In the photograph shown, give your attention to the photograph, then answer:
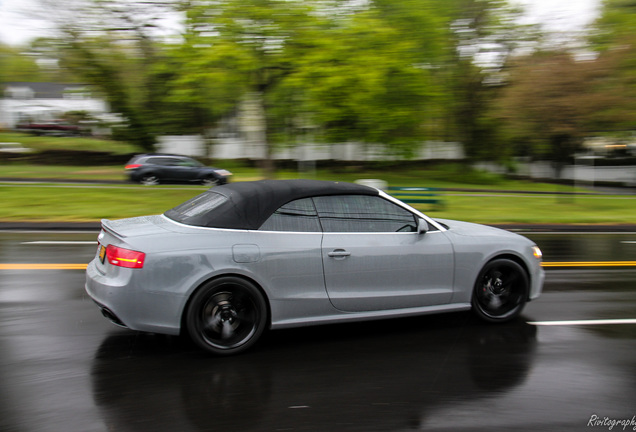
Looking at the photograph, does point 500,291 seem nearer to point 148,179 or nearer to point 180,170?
point 148,179

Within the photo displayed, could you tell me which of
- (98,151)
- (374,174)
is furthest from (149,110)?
(374,174)

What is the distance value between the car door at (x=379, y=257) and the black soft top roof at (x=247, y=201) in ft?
0.33

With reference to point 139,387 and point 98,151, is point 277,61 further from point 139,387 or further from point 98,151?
point 98,151

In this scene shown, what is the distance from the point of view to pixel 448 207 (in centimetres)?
1873

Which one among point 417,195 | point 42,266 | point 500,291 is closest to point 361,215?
point 500,291

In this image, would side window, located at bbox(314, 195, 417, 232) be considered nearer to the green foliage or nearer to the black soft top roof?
the black soft top roof

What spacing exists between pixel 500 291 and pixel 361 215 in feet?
5.63

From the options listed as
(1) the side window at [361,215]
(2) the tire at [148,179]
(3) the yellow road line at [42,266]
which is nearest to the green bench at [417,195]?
(3) the yellow road line at [42,266]

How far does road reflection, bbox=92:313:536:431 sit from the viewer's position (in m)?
3.66

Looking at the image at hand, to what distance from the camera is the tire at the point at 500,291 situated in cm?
552

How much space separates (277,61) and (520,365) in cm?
1508

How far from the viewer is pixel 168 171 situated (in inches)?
955

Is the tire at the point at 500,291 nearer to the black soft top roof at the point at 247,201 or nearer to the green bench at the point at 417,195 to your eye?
the black soft top roof at the point at 247,201

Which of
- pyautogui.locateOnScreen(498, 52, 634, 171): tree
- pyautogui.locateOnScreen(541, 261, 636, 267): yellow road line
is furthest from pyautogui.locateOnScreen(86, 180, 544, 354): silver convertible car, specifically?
pyautogui.locateOnScreen(498, 52, 634, 171): tree
